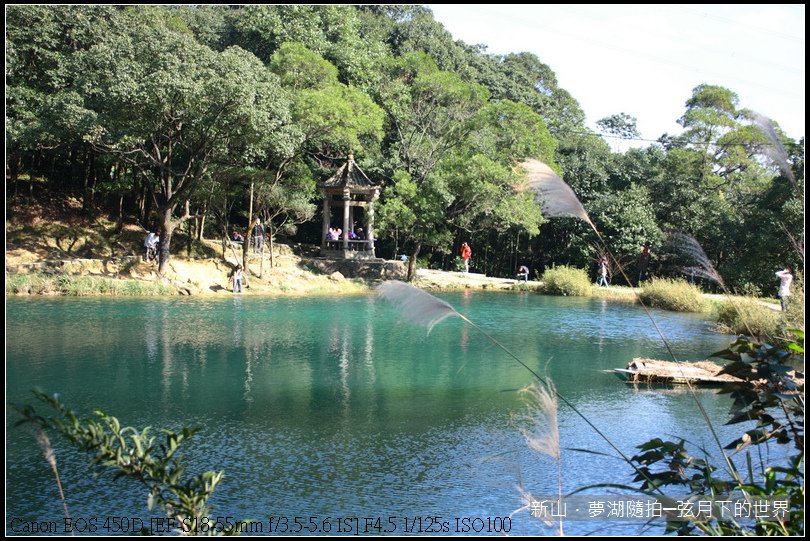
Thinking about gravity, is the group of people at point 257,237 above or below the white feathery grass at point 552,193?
below

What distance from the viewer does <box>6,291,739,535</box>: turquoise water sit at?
622 cm

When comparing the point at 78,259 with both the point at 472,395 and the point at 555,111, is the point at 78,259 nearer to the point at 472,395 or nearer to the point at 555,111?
the point at 472,395

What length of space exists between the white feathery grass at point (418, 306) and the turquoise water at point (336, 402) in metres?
1.15

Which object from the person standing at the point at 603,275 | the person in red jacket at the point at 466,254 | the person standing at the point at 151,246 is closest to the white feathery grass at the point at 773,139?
the person standing at the point at 151,246

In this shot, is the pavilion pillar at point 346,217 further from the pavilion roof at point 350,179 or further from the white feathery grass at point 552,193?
the white feathery grass at point 552,193

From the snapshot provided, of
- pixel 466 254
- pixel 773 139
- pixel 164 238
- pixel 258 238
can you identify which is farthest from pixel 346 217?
pixel 773 139

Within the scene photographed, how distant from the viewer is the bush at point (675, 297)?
65.2 ft

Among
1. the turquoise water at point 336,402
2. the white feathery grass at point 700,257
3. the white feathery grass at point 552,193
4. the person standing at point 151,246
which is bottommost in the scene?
the turquoise water at point 336,402

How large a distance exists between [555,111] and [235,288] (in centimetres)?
1624

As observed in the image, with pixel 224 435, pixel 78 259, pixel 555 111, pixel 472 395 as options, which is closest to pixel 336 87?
pixel 78 259

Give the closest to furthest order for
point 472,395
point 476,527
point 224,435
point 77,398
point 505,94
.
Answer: point 476,527 < point 224,435 < point 77,398 < point 472,395 < point 505,94

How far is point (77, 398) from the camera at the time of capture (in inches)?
360

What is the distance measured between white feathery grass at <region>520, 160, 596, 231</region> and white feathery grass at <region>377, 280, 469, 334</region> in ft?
2.16

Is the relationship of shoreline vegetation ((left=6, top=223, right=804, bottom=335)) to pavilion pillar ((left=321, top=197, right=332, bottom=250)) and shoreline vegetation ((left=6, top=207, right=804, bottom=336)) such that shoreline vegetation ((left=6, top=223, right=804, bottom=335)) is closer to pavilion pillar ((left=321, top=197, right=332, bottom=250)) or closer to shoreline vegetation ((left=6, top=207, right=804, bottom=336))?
shoreline vegetation ((left=6, top=207, right=804, bottom=336))
